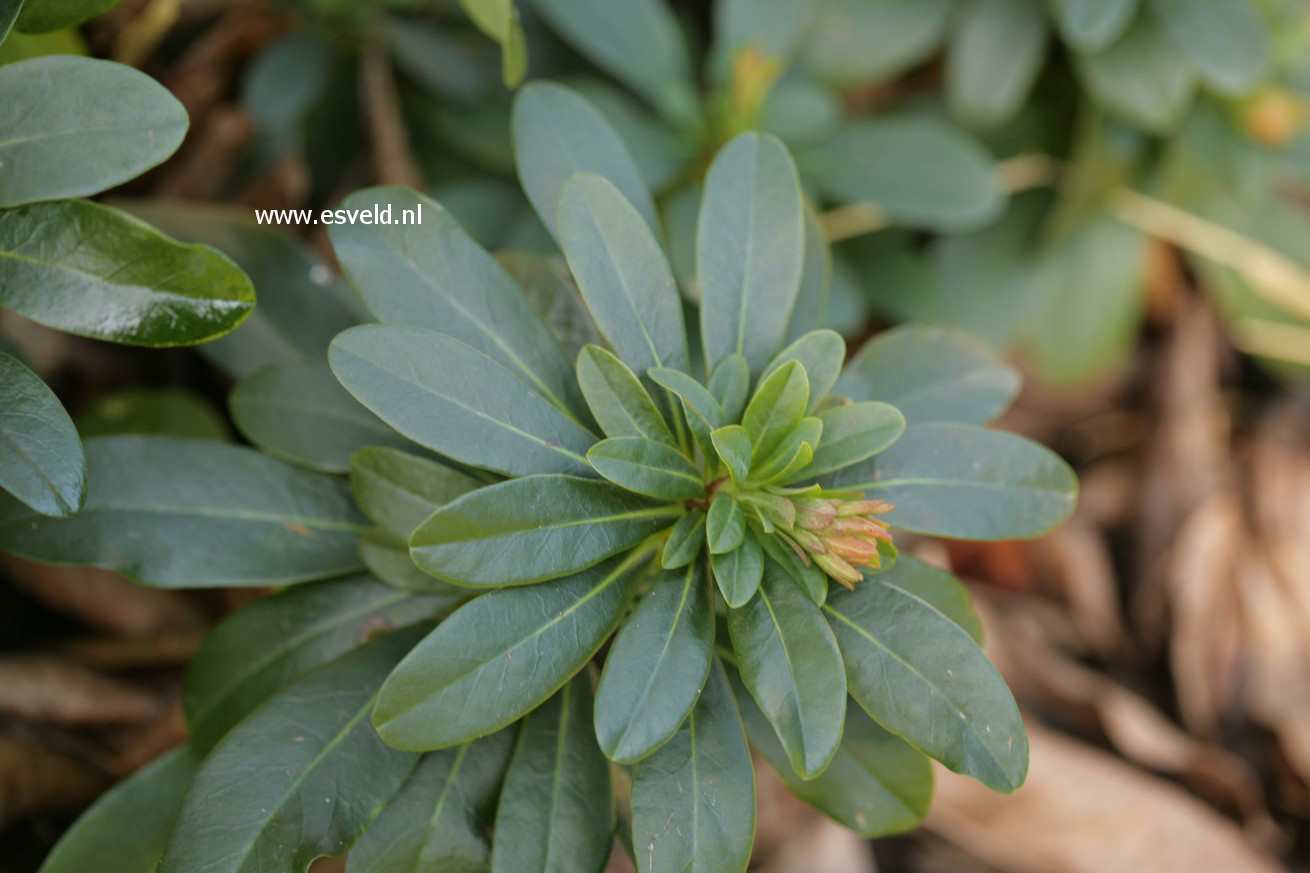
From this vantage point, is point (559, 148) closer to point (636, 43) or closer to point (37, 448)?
point (37, 448)

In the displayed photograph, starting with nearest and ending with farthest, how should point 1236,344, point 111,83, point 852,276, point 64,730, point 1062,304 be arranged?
point 111,83 → point 64,730 → point 852,276 → point 1062,304 → point 1236,344

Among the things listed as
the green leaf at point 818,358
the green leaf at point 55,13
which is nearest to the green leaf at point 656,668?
the green leaf at point 818,358

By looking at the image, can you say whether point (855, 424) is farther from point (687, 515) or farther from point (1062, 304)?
point (1062, 304)

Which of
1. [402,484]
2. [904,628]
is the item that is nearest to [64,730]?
[402,484]

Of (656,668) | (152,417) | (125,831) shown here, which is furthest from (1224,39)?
(125,831)

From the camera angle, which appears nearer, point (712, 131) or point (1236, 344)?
point (712, 131)
